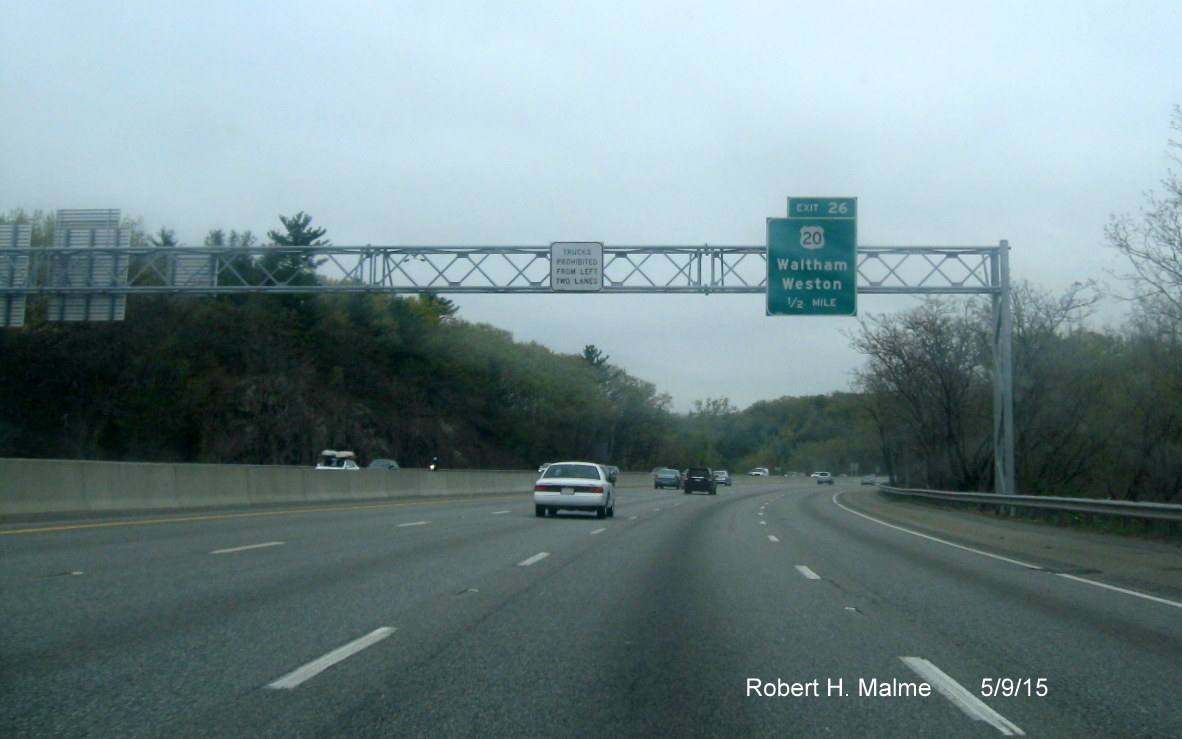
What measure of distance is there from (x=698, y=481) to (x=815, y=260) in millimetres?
31864

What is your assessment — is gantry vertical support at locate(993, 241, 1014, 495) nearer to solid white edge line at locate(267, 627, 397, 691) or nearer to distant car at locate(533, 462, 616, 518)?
distant car at locate(533, 462, 616, 518)

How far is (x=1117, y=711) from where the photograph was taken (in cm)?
728

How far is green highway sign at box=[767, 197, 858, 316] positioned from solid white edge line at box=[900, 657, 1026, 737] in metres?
22.5

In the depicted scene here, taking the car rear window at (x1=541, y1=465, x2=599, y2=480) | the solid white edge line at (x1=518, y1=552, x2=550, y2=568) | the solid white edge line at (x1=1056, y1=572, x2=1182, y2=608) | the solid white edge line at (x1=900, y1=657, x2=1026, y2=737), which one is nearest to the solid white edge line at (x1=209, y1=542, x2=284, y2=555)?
the solid white edge line at (x1=518, y1=552, x2=550, y2=568)

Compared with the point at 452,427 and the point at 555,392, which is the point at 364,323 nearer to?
the point at 452,427

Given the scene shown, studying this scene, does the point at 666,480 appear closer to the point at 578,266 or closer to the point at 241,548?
the point at 578,266

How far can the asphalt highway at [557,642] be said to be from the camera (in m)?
6.86

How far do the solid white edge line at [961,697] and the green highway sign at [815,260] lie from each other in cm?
2246

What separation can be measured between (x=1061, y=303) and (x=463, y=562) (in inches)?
1516

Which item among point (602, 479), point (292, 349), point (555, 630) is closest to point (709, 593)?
point (555, 630)

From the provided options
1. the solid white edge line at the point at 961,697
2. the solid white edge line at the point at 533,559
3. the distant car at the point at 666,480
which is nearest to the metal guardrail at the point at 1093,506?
the solid white edge line at the point at 533,559

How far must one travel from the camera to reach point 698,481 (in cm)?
6141

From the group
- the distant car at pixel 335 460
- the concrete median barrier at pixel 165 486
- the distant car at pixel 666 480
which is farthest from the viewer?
the distant car at pixel 666 480

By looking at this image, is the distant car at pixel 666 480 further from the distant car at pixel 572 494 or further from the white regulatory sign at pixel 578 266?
the distant car at pixel 572 494
